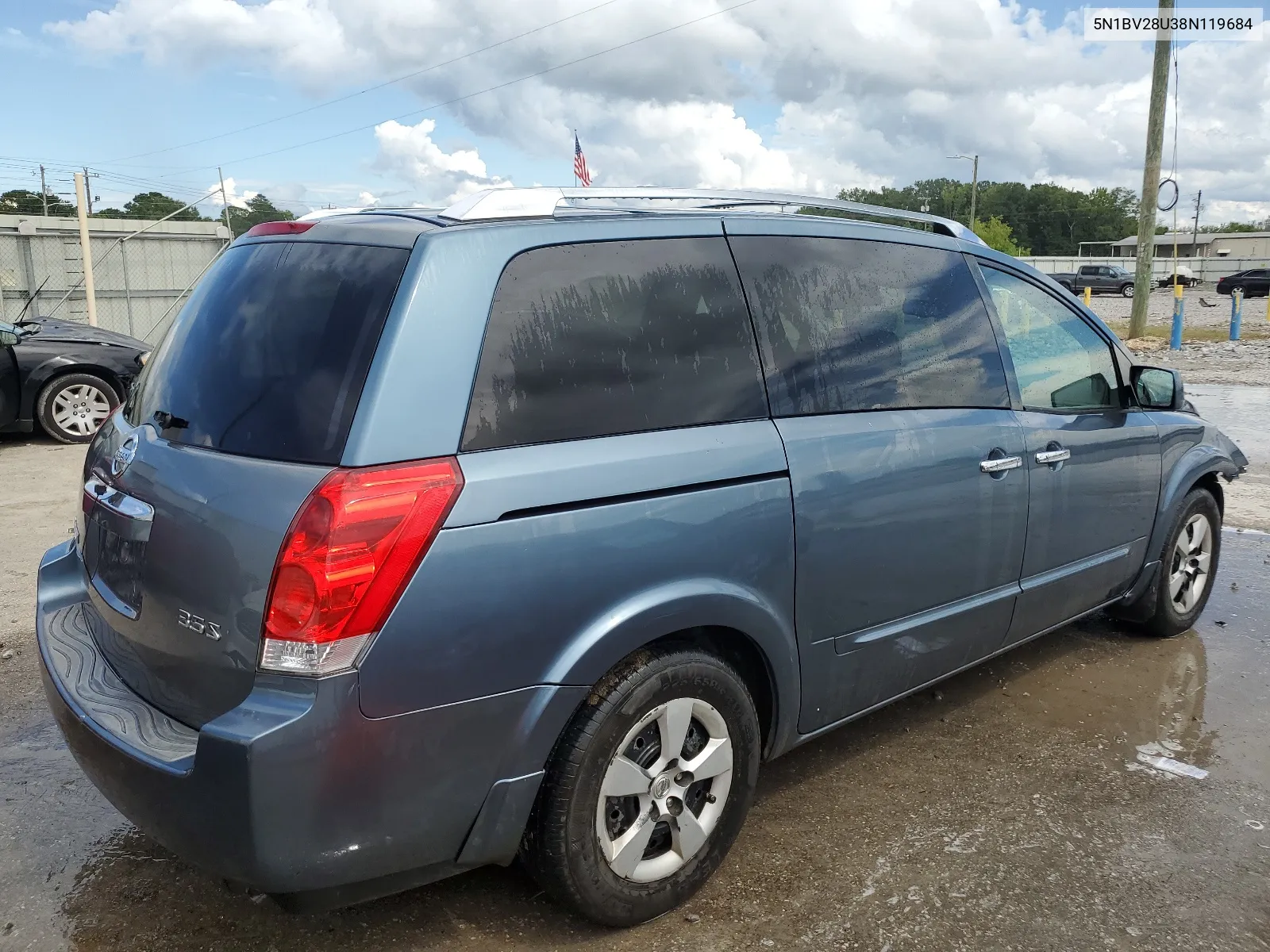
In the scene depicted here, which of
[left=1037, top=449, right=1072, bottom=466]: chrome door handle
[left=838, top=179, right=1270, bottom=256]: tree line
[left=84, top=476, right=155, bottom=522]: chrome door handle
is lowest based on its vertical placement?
[left=1037, top=449, right=1072, bottom=466]: chrome door handle

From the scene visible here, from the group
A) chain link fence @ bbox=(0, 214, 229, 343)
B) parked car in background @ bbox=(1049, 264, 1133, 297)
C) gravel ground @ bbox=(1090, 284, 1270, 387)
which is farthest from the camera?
parked car in background @ bbox=(1049, 264, 1133, 297)

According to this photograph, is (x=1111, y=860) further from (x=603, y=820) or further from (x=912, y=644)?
(x=603, y=820)

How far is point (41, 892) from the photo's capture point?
2811 mm

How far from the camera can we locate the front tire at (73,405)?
966 cm

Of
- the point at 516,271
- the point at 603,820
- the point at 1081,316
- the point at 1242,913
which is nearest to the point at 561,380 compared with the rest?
the point at 516,271

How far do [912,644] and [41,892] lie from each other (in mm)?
2661

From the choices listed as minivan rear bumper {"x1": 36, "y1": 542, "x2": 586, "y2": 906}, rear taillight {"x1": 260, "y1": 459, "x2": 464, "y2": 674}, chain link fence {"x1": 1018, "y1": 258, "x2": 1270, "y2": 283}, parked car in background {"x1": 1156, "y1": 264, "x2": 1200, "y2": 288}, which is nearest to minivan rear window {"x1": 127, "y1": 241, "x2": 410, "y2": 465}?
rear taillight {"x1": 260, "y1": 459, "x2": 464, "y2": 674}

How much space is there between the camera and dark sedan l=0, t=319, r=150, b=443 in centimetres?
947

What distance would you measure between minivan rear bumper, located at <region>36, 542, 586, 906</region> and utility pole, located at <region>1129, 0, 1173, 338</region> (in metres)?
21.3

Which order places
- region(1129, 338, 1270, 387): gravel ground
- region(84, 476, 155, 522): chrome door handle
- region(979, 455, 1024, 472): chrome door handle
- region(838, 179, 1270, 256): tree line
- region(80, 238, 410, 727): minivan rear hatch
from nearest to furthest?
region(80, 238, 410, 727): minivan rear hatch
region(84, 476, 155, 522): chrome door handle
region(979, 455, 1024, 472): chrome door handle
region(1129, 338, 1270, 387): gravel ground
region(838, 179, 1270, 256): tree line

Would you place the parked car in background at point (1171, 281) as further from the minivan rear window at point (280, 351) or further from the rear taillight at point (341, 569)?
the rear taillight at point (341, 569)

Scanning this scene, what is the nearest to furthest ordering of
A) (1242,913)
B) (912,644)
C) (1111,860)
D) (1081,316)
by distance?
→ (1242,913), (1111,860), (912,644), (1081,316)

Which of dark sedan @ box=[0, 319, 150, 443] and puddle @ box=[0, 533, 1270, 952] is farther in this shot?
dark sedan @ box=[0, 319, 150, 443]

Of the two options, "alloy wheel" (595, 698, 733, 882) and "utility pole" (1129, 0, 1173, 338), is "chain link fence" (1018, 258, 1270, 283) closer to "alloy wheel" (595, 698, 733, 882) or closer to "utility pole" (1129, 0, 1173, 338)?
"utility pole" (1129, 0, 1173, 338)
